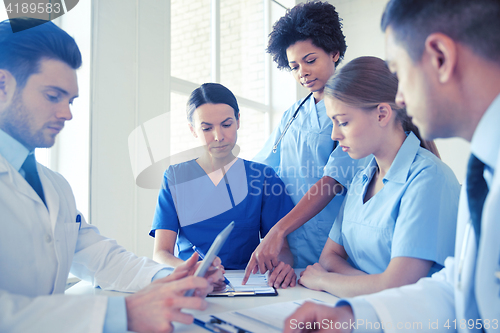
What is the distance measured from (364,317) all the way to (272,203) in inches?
36.4

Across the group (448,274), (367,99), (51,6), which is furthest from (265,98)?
(448,274)

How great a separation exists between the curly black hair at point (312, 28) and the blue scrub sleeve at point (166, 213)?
92cm

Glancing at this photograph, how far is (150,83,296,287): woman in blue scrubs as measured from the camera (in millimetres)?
1412

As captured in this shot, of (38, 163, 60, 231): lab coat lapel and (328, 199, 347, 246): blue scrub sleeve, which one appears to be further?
(328, 199, 347, 246): blue scrub sleeve

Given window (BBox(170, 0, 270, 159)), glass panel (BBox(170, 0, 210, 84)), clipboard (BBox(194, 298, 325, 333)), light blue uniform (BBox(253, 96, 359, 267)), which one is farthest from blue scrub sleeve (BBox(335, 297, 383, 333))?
glass panel (BBox(170, 0, 210, 84))

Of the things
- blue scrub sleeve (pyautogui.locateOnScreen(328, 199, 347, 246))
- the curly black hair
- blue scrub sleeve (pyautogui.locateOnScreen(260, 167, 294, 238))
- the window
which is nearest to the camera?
blue scrub sleeve (pyautogui.locateOnScreen(328, 199, 347, 246))

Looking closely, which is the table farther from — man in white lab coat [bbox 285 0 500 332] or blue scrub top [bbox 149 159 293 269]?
blue scrub top [bbox 149 159 293 269]

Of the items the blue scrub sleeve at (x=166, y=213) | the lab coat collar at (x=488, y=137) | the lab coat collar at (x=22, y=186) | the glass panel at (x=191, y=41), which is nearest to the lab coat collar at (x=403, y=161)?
the lab coat collar at (x=488, y=137)

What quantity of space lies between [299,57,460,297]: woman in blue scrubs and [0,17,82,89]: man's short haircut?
831 mm

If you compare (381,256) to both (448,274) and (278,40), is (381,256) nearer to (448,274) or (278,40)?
(448,274)

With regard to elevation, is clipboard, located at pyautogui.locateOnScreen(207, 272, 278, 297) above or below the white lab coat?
below

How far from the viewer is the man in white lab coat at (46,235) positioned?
619 mm

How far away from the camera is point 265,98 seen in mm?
4082

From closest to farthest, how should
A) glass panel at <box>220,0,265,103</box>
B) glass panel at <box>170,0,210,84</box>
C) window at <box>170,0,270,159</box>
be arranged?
1. window at <box>170,0,270,159</box>
2. glass panel at <box>170,0,210,84</box>
3. glass panel at <box>220,0,265,103</box>
